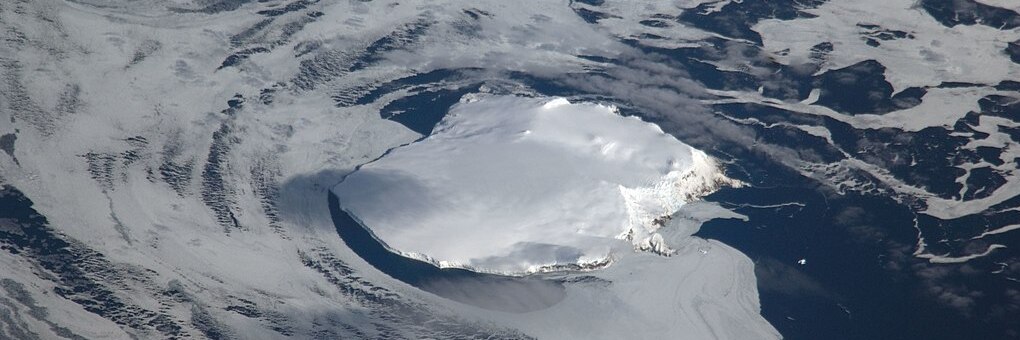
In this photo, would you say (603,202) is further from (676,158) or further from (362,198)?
(362,198)

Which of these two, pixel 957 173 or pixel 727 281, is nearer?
pixel 727 281

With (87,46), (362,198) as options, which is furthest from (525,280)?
(87,46)

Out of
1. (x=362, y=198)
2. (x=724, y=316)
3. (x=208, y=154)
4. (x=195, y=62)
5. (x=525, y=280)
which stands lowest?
(x=724, y=316)

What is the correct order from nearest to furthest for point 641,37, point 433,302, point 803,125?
1. point 433,302
2. point 803,125
3. point 641,37

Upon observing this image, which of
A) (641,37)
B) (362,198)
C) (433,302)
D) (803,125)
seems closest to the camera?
(433,302)

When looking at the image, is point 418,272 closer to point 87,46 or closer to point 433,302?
point 433,302

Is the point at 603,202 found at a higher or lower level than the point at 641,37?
lower
